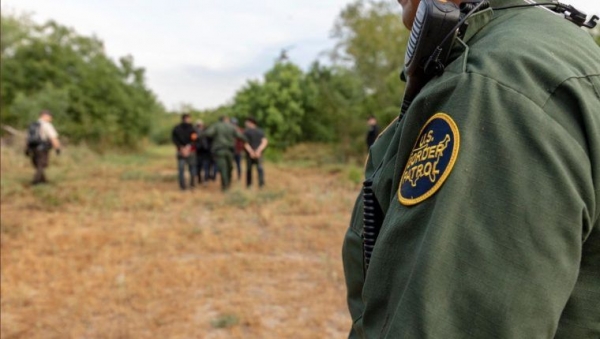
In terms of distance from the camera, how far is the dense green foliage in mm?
22531

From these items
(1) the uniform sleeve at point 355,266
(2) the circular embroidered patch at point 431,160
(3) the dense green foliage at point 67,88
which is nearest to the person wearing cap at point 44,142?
(1) the uniform sleeve at point 355,266

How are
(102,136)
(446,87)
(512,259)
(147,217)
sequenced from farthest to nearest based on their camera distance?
(102,136), (147,217), (446,87), (512,259)

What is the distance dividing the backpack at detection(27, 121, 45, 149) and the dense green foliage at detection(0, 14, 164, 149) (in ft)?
42.0

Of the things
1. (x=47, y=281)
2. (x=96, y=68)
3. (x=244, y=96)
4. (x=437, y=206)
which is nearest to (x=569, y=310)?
(x=437, y=206)

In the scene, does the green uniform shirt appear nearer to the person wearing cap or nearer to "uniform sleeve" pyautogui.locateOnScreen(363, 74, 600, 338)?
the person wearing cap

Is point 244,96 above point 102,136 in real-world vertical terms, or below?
above

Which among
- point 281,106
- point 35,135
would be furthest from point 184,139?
point 281,106

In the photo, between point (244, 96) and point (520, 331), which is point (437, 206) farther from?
point (244, 96)

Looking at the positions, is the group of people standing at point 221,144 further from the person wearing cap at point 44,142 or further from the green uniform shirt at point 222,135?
the person wearing cap at point 44,142

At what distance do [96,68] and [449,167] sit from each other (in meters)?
28.5

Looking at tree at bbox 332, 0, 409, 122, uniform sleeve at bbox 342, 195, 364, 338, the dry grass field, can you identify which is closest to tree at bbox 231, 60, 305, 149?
tree at bbox 332, 0, 409, 122

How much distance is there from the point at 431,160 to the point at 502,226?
0.41 feet

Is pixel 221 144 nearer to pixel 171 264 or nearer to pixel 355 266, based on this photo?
pixel 171 264

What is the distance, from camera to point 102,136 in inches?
987
